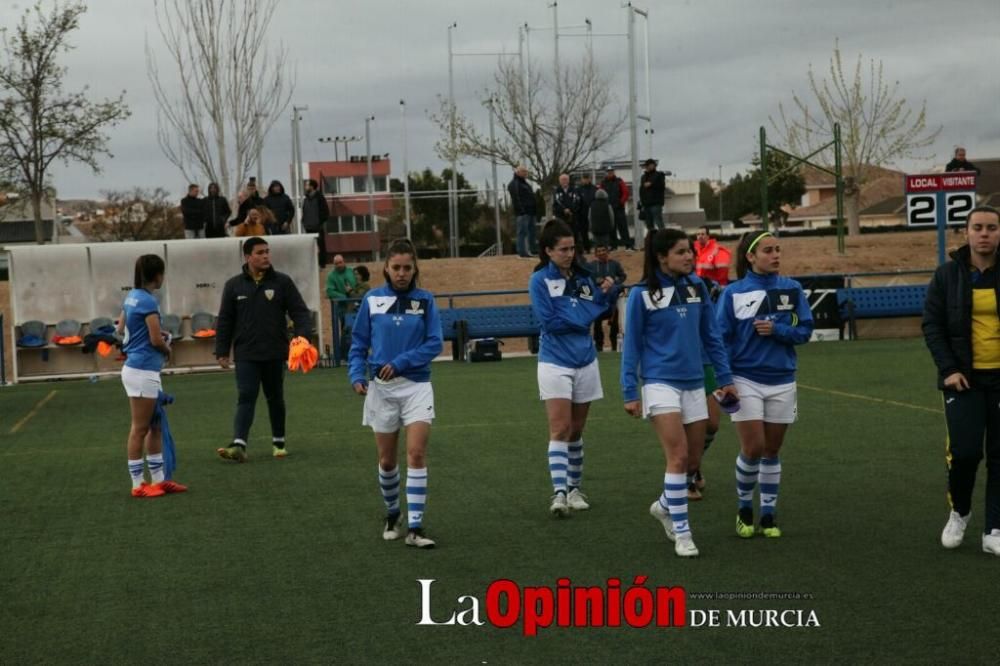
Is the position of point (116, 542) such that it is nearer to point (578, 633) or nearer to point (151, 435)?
point (151, 435)

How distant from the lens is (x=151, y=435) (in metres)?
11.4

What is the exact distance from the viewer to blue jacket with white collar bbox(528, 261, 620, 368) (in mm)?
9516

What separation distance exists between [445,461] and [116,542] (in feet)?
13.1

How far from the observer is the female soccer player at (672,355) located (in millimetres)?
8023

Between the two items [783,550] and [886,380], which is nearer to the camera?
[783,550]

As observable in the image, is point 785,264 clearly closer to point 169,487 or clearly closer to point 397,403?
point 169,487

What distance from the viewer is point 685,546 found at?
314 inches

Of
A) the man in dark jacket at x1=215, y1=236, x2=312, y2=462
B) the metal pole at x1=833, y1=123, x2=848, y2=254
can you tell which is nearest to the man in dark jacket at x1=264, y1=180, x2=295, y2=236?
the metal pole at x1=833, y1=123, x2=848, y2=254

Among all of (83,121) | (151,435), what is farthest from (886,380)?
(83,121)

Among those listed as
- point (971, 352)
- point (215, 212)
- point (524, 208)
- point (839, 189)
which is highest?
point (839, 189)

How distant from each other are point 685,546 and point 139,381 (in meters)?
4.94

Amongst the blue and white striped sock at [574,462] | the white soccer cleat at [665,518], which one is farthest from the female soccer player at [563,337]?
the white soccer cleat at [665,518]

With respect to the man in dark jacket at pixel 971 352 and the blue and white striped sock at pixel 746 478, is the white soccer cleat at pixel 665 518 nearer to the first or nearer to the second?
the blue and white striped sock at pixel 746 478

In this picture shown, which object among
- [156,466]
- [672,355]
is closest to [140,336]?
[156,466]
